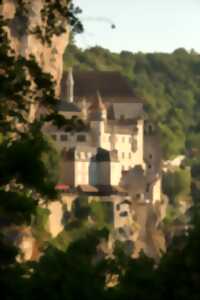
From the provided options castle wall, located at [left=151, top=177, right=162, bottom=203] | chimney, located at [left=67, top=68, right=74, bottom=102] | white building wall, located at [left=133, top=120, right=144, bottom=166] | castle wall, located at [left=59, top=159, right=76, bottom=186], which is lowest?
castle wall, located at [left=151, top=177, right=162, bottom=203]

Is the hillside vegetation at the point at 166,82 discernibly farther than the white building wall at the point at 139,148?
Yes

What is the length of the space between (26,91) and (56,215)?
60477mm

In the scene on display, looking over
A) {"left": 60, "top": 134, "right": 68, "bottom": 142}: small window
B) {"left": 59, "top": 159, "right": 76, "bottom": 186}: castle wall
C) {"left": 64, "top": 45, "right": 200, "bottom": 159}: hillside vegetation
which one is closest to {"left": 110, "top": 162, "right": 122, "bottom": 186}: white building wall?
{"left": 60, "top": 134, "right": 68, "bottom": 142}: small window

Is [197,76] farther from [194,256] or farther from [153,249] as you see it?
[194,256]

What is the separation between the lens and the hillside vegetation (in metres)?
141

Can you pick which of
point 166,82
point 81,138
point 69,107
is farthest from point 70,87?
point 166,82

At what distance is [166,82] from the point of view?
16650 centimetres

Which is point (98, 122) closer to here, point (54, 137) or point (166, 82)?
point (54, 137)

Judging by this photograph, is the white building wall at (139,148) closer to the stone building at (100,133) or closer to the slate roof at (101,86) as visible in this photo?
the stone building at (100,133)

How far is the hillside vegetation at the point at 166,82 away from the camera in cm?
14100

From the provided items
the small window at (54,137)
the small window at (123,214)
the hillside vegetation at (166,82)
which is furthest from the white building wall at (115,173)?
the hillside vegetation at (166,82)

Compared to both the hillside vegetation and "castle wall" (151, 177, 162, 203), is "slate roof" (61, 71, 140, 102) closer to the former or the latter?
"castle wall" (151, 177, 162, 203)

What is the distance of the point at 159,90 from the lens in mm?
161375

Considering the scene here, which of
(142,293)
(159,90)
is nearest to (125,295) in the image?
(142,293)
